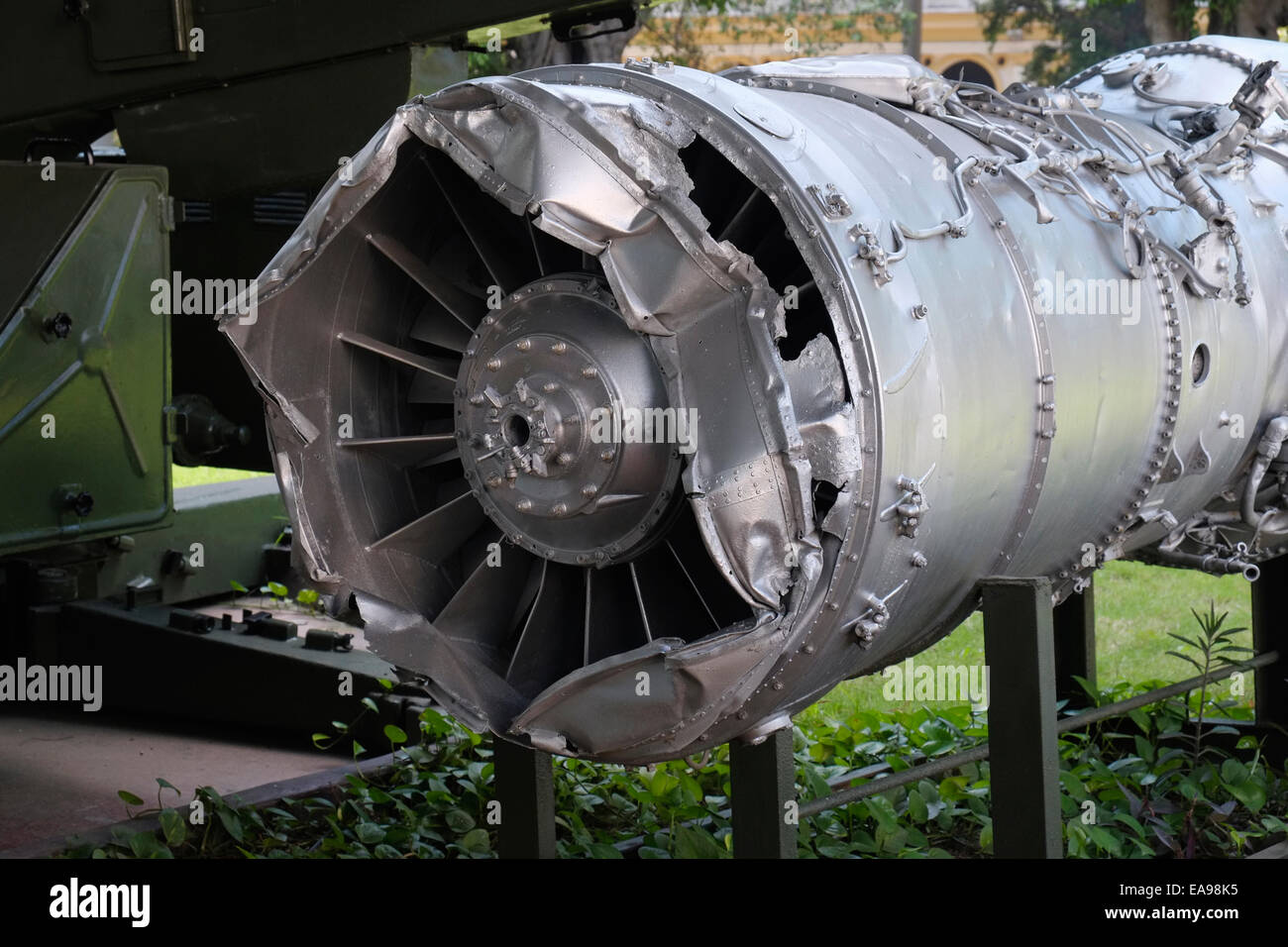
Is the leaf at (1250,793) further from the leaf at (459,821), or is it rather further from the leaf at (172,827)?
the leaf at (172,827)

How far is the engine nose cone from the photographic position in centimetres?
297

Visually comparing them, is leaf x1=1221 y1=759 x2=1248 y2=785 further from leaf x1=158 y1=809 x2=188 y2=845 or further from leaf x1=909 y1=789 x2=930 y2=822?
leaf x1=158 y1=809 x2=188 y2=845

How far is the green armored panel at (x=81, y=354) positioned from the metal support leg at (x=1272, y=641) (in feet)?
13.0

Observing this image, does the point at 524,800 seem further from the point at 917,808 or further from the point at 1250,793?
the point at 1250,793

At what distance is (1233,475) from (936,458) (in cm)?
164

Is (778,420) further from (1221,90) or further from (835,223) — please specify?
(1221,90)

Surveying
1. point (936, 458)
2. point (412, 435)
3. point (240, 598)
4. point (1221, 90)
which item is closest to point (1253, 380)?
point (1221, 90)

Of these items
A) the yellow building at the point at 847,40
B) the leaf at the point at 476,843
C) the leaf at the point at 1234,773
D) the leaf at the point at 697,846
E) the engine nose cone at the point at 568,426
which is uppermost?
the yellow building at the point at 847,40

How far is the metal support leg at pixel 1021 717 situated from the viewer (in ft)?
10.8

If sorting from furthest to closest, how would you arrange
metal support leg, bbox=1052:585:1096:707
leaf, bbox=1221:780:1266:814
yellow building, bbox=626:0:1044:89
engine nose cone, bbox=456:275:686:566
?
1. yellow building, bbox=626:0:1044:89
2. metal support leg, bbox=1052:585:1096:707
3. leaf, bbox=1221:780:1266:814
4. engine nose cone, bbox=456:275:686:566

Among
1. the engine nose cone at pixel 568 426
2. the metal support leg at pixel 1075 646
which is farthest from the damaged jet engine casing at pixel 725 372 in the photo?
the metal support leg at pixel 1075 646

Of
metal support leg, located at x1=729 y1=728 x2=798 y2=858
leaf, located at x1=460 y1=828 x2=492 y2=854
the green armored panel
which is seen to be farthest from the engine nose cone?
the green armored panel

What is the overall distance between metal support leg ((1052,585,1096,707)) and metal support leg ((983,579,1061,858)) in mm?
2405

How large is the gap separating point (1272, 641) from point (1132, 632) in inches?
111
